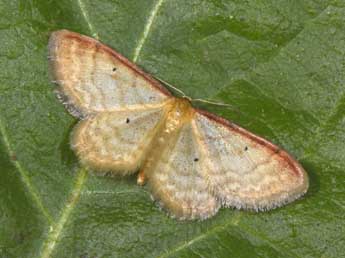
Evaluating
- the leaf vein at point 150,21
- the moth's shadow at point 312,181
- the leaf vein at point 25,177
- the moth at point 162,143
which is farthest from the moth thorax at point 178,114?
the leaf vein at point 25,177

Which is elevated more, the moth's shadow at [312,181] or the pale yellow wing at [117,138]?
the moth's shadow at [312,181]

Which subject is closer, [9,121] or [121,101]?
[9,121]

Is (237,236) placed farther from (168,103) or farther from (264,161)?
(168,103)

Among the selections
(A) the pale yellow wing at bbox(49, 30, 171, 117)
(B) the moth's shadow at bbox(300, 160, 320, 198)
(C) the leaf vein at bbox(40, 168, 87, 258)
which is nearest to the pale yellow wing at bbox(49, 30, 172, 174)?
(A) the pale yellow wing at bbox(49, 30, 171, 117)

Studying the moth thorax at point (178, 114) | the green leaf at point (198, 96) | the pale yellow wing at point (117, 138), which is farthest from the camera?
the moth thorax at point (178, 114)

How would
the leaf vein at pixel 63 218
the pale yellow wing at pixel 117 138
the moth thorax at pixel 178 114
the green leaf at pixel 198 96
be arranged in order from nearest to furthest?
the leaf vein at pixel 63 218
the green leaf at pixel 198 96
the pale yellow wing at pixel 117 138
the moth thorax at pixel 178 114

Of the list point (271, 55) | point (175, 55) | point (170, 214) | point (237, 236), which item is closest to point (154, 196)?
point (170, 214)

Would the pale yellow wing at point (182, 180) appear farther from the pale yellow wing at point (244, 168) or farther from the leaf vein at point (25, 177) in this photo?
the leaf vein at point (25, 177)

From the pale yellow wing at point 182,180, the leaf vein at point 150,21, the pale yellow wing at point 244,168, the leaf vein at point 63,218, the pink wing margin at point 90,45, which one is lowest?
the leaf vein at point 63,218

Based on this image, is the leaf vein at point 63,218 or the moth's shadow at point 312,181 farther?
the moth's shadow at point 312,181
